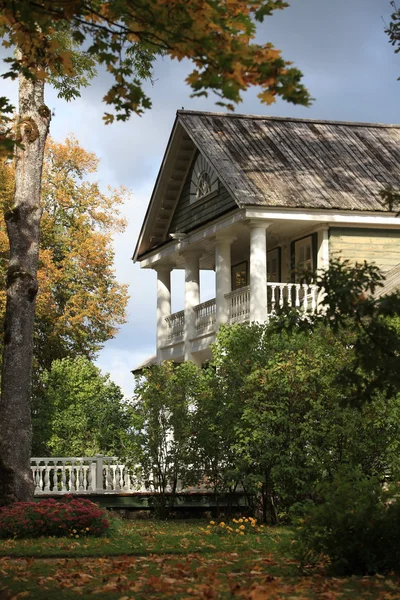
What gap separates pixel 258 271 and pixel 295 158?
4.06 m

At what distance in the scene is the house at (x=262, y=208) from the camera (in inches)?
1067

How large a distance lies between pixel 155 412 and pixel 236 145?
26.5ft

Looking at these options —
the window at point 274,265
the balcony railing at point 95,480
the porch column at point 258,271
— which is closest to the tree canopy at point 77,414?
the balcony railing at point 95,480

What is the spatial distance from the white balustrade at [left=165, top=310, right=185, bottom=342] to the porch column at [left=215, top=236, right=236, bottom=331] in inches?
149

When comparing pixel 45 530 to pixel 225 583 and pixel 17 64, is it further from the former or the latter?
pixel 17 64

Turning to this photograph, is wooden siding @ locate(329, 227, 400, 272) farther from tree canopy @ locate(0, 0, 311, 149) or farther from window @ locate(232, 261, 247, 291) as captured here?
tree canopy @ locate(0, 0, 311, 149)

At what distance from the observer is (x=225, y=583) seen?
10.8 meters

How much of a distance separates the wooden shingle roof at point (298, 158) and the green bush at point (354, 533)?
15.5m

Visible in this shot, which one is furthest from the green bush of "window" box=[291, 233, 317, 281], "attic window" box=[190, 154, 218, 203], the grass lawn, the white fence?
"attic window" box=[190, 154, 218, 203]

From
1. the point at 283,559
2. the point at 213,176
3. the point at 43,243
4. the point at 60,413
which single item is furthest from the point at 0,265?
the point at 283,559

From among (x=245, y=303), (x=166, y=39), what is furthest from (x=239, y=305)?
(x=166, y=39)

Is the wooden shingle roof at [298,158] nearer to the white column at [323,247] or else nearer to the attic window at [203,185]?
the white column at [323,247]

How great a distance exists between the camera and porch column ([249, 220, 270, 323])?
26828mm

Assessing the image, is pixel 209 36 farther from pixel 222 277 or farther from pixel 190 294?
pixel 190 294
